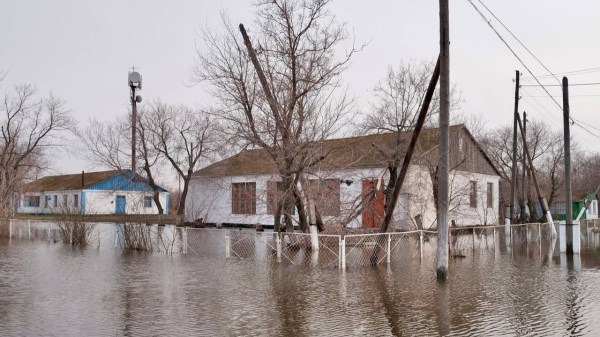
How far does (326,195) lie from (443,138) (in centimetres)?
774

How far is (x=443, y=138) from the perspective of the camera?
11.9 meters

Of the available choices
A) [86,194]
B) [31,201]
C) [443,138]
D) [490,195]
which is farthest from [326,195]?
[31,201]

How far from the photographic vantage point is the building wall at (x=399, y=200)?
2490 centimetres

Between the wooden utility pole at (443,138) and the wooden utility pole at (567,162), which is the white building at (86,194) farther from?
the wooden utility pole at (443,138)

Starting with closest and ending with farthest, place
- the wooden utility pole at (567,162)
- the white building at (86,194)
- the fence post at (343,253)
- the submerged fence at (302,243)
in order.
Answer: the fence post at (343,253) → the submerged fence at (302,243) → the wooden utility pole at (567,162) → the white building at (86,194)

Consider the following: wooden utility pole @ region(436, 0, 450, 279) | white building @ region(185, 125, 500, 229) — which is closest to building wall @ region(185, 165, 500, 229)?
white building @ region(185, 125, 500, 229)

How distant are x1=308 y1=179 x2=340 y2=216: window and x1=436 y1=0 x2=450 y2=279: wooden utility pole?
5729 millimetres

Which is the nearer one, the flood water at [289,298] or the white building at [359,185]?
the flood water at [289,298]

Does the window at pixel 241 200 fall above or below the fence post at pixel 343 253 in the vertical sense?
above

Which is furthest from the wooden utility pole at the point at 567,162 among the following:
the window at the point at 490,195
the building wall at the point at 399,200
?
the window at the point at 490,195

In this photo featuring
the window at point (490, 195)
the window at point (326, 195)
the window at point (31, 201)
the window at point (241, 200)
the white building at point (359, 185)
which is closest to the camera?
the window at point (326, 195)

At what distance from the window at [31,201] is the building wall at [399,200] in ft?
93.0

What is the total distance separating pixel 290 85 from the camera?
17312mm

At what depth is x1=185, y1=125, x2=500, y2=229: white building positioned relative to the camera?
1873cm
